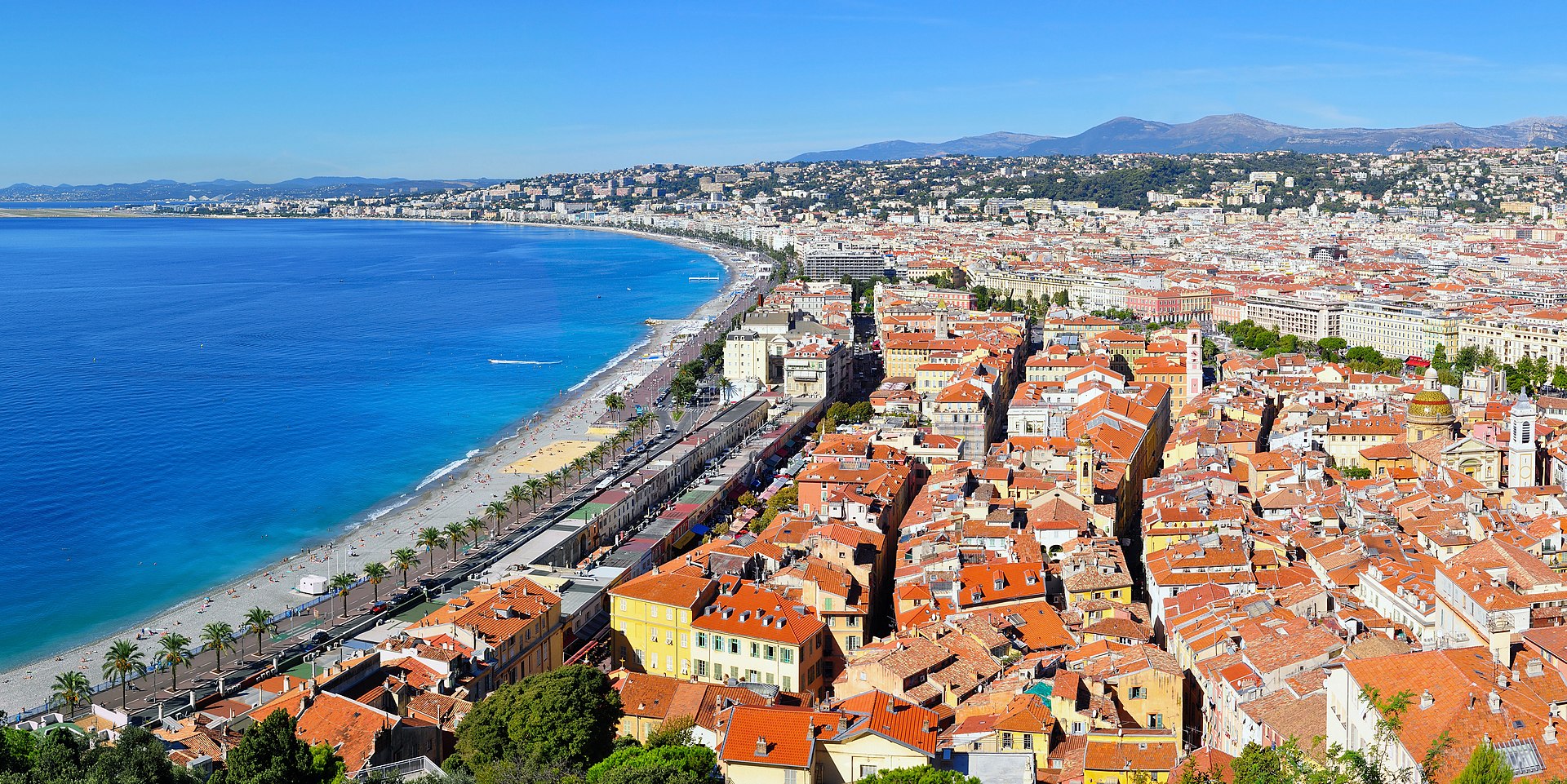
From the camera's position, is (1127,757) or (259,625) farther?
(259,625)

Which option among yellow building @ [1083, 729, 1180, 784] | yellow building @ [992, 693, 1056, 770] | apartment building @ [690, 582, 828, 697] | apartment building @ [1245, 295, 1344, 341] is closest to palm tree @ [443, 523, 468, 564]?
apartment building @ [690, 582, 828, 697]

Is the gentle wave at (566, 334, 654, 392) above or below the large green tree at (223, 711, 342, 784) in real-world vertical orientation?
below

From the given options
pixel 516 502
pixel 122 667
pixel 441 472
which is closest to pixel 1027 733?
pixel 122 667

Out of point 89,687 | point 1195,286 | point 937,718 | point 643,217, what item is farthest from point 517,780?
point 643,217

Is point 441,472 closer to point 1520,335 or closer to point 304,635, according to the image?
point 304,635

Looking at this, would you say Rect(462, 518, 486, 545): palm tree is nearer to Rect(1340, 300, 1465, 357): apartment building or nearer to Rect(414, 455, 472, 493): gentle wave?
Rect(414, 455, 472, 493): gentle wave

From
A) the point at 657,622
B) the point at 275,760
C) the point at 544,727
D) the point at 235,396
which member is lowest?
the point at 235,396

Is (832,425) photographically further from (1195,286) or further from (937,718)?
(1195,286)
